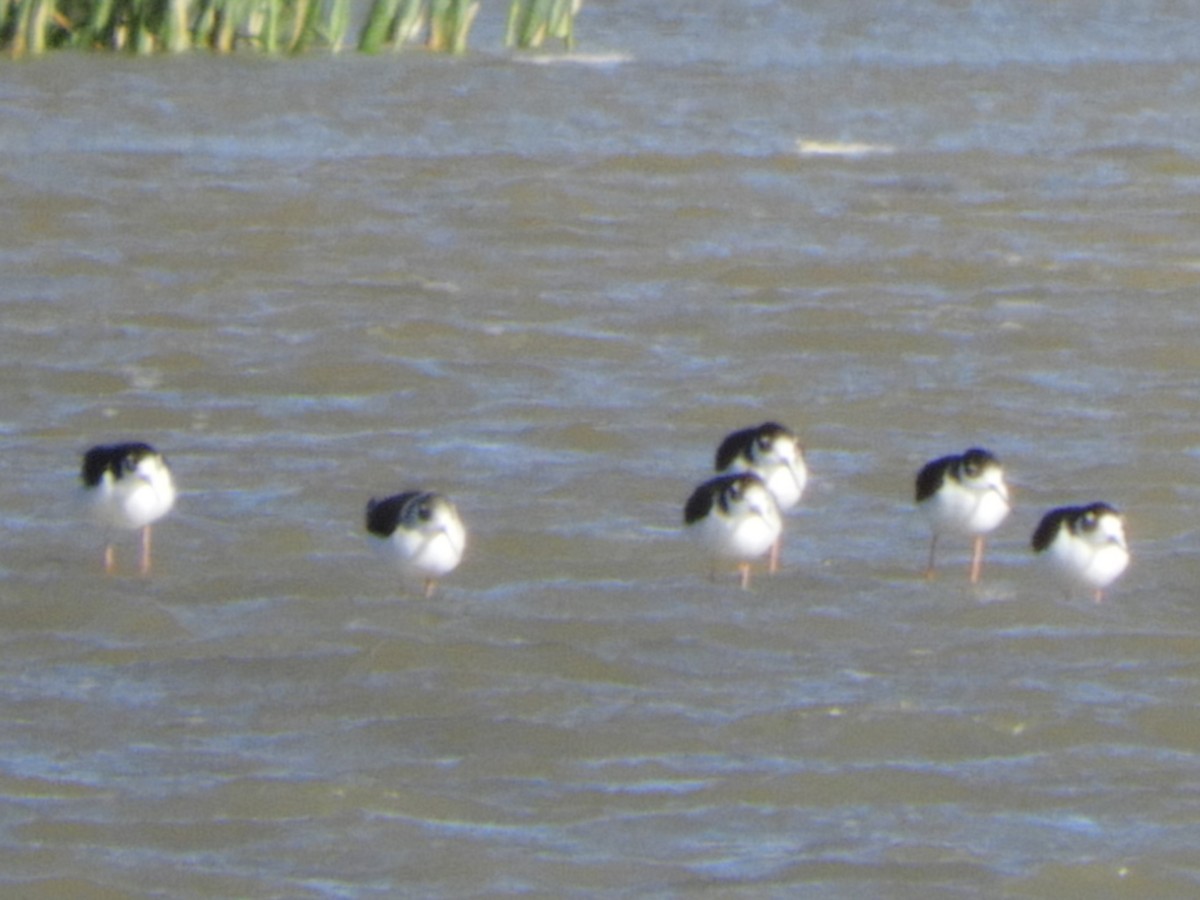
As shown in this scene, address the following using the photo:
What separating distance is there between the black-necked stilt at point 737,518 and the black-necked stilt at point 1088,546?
0.82 metres

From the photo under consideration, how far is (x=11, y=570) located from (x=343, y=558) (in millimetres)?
1010

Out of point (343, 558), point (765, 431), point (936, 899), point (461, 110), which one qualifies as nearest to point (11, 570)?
point (343, 558)

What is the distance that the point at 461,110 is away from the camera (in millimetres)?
18578

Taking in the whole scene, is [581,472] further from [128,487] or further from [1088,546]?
[1088,546]

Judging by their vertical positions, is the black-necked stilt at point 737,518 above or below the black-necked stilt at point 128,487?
below

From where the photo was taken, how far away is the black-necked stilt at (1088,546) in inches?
329

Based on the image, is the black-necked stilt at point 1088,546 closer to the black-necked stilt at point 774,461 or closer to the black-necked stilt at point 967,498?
the black-necked stilt at point 967,498

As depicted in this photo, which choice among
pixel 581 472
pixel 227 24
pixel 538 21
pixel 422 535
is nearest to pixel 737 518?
pixel 422 535

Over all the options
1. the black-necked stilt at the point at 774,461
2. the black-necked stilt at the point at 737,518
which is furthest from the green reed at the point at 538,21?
the black-necked stilt at the point at 737,518

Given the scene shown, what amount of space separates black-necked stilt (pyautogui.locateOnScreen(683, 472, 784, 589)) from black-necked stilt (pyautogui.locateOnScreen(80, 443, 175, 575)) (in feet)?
5.25

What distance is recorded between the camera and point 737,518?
27.7ft

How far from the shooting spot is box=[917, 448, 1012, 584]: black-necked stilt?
8711 millimetres

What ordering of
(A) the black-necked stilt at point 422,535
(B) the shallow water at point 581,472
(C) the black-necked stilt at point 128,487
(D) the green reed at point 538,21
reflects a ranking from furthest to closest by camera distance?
1. (D) the green reed at point 538,21
2. (C) the black-necked stilt at point 128,487
3. (A) the black-necked stilt at point 422,535
4. (B) the shallow water at point 581,472

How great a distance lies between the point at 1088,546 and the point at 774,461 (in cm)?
117
